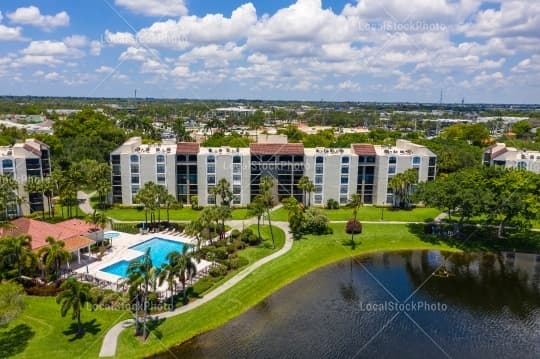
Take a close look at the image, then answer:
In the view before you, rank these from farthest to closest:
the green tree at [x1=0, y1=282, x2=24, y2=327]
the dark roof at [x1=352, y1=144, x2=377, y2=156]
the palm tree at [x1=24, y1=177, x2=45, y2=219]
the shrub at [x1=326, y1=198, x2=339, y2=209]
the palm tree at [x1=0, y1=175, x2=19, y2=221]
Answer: the dark roof at [x1=352, y1=144, x2=377, y2=156] → the shrub at [x1=326, y1=198, x2=339, y2=209] → the palm tree at [x1=24, y1=177, x2=45, y2=219] → the palm tree at [x1=0, y1=175, x2=19, y2=221] → the green tree at [x1=0, y1=282, x2=24, y2=327]

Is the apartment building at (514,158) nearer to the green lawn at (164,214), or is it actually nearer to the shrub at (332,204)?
the shrub at (332,204)

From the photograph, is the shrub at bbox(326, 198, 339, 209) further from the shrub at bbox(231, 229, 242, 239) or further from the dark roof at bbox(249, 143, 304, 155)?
the shrub at bbox(231, 229, 242, 239)

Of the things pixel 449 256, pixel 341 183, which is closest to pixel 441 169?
pixel 341 183

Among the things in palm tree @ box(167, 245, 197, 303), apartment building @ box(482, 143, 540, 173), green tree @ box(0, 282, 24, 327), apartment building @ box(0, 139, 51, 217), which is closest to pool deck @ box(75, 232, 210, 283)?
palm tree @ box(167, 245, 197, 303)

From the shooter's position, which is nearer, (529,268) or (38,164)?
(529,268)

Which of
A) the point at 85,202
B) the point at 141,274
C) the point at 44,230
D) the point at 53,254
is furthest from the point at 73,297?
the point at 85,202

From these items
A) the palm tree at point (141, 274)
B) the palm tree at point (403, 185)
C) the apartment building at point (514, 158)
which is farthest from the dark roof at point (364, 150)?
the palm tree at point (141, 274)

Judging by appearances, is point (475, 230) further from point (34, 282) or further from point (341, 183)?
point (34, 282)

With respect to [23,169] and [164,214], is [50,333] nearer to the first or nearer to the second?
[164,214]
